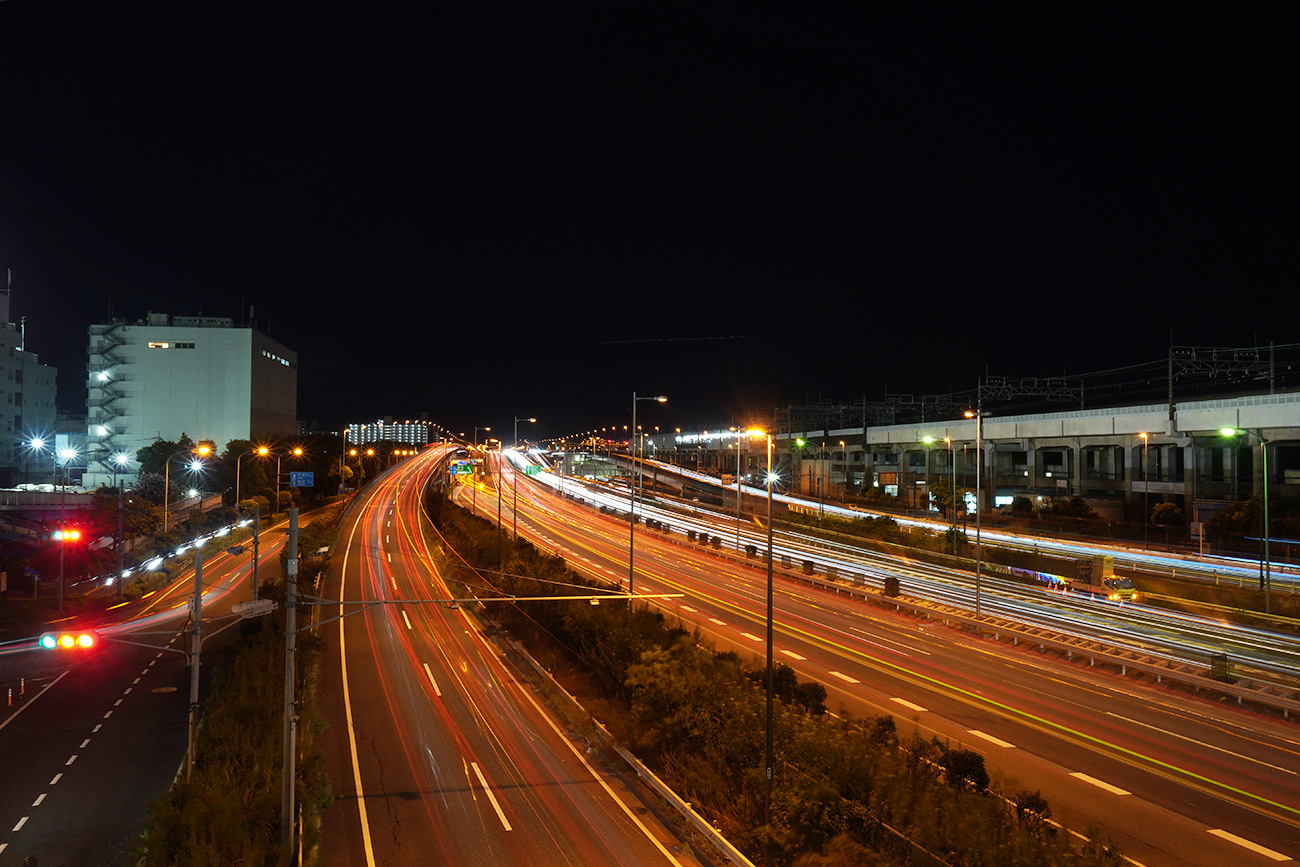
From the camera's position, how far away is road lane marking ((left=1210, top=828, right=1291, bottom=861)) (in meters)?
12.2

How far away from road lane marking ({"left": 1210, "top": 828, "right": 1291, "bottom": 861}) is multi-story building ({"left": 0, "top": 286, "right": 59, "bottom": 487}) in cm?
9848

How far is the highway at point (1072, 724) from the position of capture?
13438 mm

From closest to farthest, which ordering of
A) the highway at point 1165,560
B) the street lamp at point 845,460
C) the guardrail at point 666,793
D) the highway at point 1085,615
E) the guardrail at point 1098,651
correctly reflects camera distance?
the guardrail at point 666,793 < the guardrail at point 1098,651 < the highway at point 1085,615 < the highway at point 1165,560 < the street lamp at point 845,460

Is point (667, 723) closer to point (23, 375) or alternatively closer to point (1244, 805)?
point (1244, 805)

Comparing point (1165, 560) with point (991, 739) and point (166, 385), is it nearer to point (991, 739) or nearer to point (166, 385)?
point (991, 739)

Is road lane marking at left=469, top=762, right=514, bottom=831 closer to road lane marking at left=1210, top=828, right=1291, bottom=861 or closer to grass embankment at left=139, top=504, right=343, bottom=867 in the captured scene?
grass embankment at left=139, top=504, right=343, bottom=867

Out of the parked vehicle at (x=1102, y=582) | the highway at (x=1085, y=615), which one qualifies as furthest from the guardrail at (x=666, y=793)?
the parked vehicle at (x=1102, y=582)

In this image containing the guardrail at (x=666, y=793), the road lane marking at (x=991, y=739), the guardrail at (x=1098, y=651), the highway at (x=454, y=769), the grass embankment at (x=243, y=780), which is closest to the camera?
the grass embankment at (x=243, y=780)

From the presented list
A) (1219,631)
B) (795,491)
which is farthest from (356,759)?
(795,491)

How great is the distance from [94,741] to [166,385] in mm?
77479

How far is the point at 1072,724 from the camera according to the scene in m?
18.7

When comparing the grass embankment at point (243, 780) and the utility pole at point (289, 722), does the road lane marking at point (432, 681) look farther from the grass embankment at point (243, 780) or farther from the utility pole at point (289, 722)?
the utility pole at point (289, 722)

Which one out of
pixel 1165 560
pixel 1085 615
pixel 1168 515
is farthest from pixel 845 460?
pixel 1085 615

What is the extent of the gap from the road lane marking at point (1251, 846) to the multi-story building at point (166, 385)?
89190 millimetres
